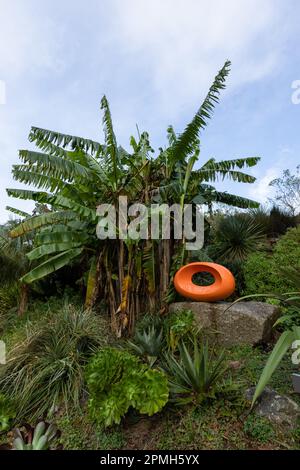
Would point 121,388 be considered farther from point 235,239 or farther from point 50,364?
point 235,239

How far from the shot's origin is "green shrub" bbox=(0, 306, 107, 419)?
353 centimetres

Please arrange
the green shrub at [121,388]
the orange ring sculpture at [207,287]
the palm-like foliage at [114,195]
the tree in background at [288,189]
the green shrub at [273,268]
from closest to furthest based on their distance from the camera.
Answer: the green shrub at [121,388] → the orange ring sculpture at [207,287] → the palm-like foliage at [114,195] → the green shrub at [273,268] → the tree in background at [288,189]

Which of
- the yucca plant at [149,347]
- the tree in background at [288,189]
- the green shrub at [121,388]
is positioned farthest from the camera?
the tree in background at [288,189]

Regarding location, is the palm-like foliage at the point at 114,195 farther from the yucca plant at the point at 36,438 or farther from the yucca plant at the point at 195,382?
the yucca plant at the point at 36,438

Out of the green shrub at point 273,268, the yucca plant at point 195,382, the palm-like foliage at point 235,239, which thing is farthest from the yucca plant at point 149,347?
the palm-like foliage at point 235,239

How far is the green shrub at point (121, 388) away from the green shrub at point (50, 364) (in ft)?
2.44

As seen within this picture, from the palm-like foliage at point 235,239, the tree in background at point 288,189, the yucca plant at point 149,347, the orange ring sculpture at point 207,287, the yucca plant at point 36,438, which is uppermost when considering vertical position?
Answer: the tree in background at point 288,189

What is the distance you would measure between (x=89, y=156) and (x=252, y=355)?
5.84 metres

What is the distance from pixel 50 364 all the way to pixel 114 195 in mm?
3674

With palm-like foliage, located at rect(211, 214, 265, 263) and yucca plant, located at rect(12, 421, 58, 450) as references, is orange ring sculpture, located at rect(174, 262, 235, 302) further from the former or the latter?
yucca plant, located at rect(12, 421, 58, 450)

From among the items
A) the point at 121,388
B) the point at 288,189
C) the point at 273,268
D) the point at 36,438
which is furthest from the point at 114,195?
the point at 288,189

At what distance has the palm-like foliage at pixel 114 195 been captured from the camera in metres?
5.75

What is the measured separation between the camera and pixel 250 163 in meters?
6.71
